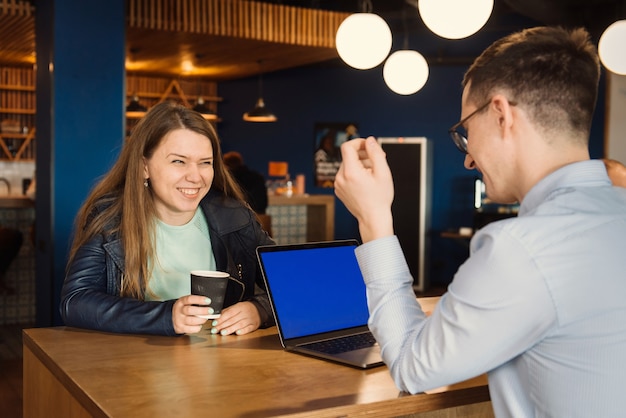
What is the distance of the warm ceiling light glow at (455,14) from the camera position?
291cm

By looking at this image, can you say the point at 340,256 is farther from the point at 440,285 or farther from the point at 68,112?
the point at 440,285

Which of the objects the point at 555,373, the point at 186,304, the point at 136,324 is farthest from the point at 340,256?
the point at 555,373

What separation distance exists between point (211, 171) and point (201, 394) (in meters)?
1.16

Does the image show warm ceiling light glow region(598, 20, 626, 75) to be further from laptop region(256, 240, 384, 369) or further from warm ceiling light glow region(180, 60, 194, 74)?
warm ceiling light glow region(180, 60, 194, 74)

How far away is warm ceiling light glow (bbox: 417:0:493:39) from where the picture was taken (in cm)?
291

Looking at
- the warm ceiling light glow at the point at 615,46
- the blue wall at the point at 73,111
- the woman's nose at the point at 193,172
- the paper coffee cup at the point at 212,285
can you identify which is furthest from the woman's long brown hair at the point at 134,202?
the warm ceiling light glow at the point at 615,46

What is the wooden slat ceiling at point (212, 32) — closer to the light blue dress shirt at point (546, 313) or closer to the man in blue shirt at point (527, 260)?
the man in blue shirt at point (527, 260)

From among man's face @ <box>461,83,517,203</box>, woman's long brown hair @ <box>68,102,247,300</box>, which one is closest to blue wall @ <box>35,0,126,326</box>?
woman's long brown hair @ <box>68,102,247,300</box>

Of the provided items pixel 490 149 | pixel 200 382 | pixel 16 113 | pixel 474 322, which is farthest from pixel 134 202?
pixel 16 113

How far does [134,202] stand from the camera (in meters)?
2.36

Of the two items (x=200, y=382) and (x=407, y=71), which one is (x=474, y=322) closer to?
(x=200, y=382)

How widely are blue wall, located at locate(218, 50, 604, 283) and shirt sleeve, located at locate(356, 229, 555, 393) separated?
8.63 metres

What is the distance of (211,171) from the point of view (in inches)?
96.9

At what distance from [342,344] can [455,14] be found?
63.8 inches
